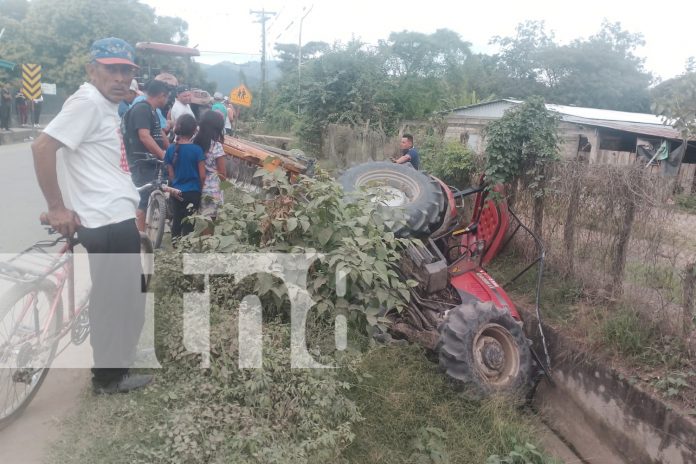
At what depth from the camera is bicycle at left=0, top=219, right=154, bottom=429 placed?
2.87m

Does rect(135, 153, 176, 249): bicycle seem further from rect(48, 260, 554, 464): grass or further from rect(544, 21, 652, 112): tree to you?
rect(544, 21, 652, 112): tree

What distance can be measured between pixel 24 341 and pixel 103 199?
888 mm

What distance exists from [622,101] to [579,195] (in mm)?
34449

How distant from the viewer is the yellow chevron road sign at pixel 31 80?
1733 cm

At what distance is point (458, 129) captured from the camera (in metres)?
16.6

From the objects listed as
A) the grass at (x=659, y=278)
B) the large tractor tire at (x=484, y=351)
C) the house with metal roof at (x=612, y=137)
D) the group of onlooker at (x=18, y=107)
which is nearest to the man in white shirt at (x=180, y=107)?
the large tractor tire at (x=484, y=351)

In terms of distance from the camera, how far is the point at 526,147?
622 centimetres

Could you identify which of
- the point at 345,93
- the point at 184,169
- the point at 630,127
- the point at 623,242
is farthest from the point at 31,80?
the point at 630,127

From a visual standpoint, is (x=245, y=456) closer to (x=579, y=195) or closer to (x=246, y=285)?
(x=246, y=285)

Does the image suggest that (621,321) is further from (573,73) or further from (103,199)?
(573,73)

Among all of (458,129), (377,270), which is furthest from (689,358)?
(458,129)

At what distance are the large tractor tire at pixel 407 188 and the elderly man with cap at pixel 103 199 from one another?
312cm

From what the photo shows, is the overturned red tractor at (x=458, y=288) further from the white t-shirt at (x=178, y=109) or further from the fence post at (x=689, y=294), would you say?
the white t-shirt at (x=178, y=109)

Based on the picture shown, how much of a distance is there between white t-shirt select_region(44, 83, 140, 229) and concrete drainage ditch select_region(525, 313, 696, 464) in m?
3.96
